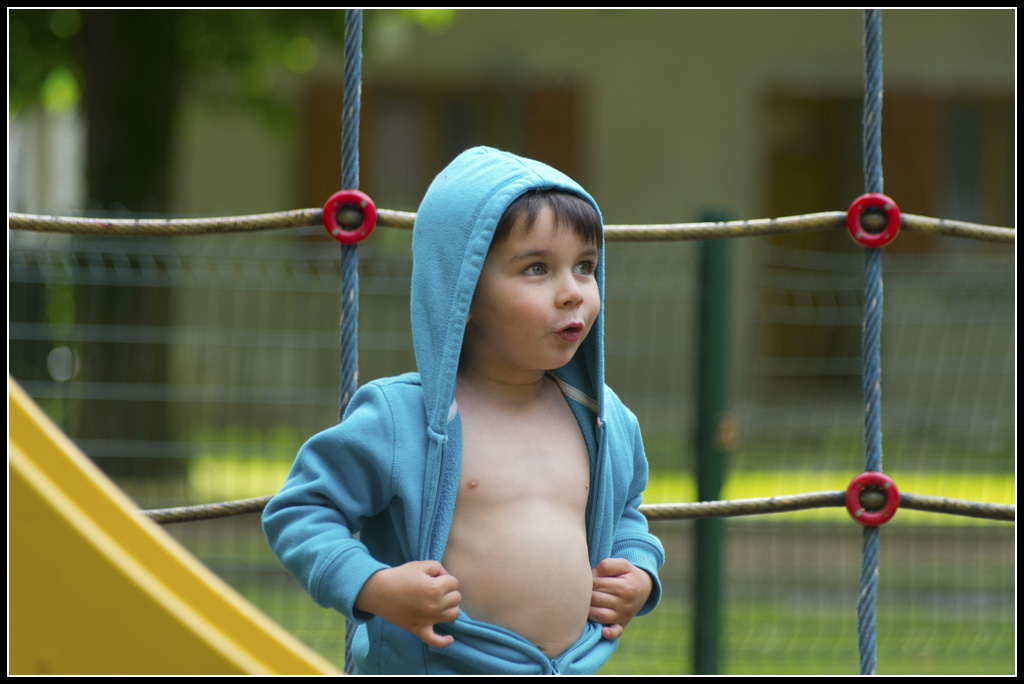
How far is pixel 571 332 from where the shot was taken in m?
1.35

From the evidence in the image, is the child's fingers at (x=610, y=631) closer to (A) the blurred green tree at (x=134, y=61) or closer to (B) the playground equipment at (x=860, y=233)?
(B) the playground equipment at (x=860, y=233)

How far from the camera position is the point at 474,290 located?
135 cm

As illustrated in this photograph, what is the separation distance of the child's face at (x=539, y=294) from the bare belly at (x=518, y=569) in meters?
0.19

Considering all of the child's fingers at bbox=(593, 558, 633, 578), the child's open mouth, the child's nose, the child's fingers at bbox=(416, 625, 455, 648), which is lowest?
the child's fingers at bbox=(416, 625, 455, 648)

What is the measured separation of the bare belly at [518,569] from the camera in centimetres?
134

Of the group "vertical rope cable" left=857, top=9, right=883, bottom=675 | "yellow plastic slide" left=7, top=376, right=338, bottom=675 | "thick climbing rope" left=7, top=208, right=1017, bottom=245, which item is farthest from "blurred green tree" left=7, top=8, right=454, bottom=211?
"yellow plastic slide" left=7, top=376, right=338, bottom=675

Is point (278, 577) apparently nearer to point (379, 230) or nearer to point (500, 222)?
point (500, 222)

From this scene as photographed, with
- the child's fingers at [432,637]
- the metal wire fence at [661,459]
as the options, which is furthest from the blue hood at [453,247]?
the metal wire fence at [661,459]

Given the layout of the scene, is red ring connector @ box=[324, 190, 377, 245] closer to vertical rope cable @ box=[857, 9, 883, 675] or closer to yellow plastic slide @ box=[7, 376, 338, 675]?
yellow plastic slide @ box=[7, 376, 338, 675]

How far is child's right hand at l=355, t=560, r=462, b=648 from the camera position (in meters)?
1.27

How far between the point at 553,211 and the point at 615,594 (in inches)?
19.3

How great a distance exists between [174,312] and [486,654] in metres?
4.48

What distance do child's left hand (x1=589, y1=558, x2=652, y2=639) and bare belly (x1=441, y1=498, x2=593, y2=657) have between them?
0.16 feet

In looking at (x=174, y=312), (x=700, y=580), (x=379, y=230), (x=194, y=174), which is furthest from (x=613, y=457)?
(x=194, y=174)
